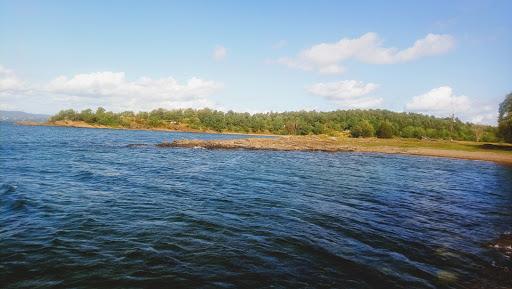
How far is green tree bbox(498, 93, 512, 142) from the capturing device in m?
95.0

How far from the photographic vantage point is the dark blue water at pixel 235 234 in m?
13.5

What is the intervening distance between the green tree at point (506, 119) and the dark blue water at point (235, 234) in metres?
75.2

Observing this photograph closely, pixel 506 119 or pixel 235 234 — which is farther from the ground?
pixel 506 119

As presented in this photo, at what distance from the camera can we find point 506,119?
3839 inches

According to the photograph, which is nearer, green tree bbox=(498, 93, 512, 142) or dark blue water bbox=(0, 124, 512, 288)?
dark blue water bbox=(0, 124, 512, 288)

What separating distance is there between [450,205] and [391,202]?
540cm

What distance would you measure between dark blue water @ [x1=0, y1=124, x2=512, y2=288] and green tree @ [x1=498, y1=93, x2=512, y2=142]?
247 ft

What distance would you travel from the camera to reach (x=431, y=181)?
45344mm

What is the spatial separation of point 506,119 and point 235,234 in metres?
109

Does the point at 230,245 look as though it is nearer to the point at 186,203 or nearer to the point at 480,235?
the point at 186,203

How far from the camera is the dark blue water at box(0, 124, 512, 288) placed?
13477 mm

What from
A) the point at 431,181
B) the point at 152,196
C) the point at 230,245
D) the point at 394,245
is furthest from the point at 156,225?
the point at 431,181

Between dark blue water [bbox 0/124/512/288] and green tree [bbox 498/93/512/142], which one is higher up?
green tree [bbox 498/93/512/142]

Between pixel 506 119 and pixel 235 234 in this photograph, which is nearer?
pixel 235 234
